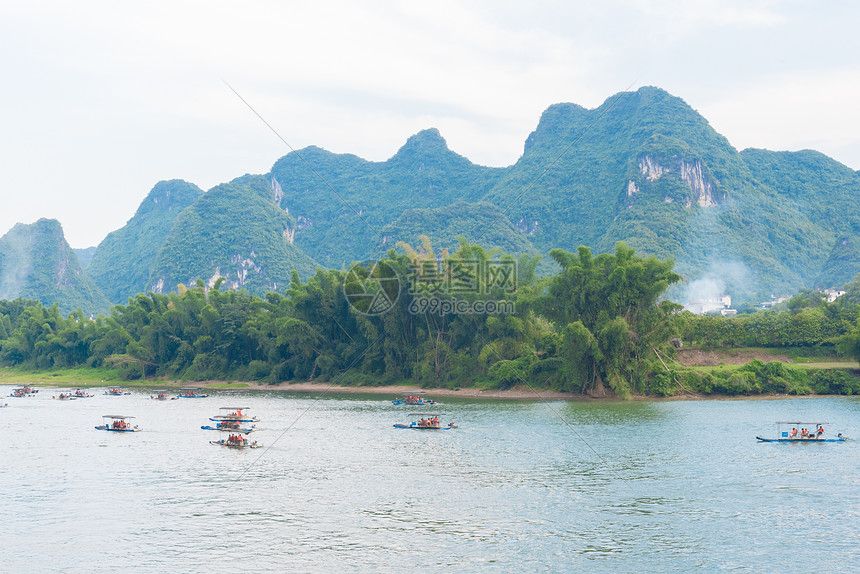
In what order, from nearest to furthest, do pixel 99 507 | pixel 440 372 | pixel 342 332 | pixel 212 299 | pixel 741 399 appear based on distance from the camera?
pixel 99 507
pixel 741 399
pixel 440 372
pixel 342 332
pixel 212 299

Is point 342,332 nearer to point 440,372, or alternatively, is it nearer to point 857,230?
point 440,372

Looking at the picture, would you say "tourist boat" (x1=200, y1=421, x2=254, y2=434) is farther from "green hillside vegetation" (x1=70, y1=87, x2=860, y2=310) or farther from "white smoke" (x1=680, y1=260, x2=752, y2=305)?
"white smoke" (x1=680, y1=260, x2=752, y2=305)

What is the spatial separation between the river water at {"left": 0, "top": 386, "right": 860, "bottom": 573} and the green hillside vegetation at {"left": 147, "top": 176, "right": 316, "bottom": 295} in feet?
457

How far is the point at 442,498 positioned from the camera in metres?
25.5

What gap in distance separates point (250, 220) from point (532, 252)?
80.4m

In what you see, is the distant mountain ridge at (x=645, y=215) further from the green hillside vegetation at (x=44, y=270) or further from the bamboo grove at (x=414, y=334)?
the bamboo grove at (x=414, y=334)

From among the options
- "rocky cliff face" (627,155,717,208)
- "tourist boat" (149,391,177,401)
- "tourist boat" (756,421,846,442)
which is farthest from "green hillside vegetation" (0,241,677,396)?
"rocky cliff face" (627,155,717,208)

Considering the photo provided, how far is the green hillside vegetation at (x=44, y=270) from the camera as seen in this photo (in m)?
182

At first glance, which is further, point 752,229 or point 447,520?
point 752,229

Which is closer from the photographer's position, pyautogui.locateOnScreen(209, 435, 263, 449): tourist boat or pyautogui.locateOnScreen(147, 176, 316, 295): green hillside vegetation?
pyautogui.locateOnScreen(209, 435, 263, 449): tourist boat

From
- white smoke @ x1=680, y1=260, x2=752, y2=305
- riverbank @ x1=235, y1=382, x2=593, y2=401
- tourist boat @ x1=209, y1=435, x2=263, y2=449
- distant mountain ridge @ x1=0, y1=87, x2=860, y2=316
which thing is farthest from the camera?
distant mountain ridge @ x1=0, y1=87, x2=860, y2=316

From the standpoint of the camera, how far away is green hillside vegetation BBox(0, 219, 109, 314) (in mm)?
182000

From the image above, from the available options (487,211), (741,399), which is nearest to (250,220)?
(487,211)

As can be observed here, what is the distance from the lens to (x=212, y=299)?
8006 centimetres
